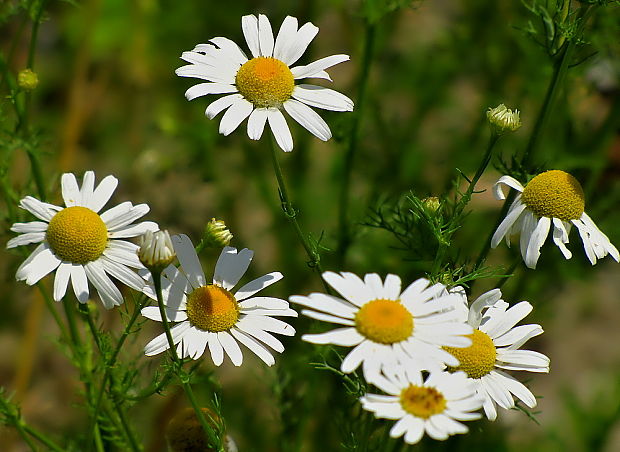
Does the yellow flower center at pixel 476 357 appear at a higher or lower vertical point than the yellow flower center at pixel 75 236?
lower

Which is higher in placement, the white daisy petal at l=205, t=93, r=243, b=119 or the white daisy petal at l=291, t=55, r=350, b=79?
the white daisy petal at l=291, t=55, r=350, b=79

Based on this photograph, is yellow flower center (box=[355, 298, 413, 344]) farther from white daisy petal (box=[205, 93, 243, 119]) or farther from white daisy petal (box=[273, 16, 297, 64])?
white daisy petal (box=[273, 16, 297, 64])

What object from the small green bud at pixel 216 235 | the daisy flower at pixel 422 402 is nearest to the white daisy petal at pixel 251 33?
Result: the small green bud at pixel 216 235

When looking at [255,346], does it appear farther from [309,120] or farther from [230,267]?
[309,120]

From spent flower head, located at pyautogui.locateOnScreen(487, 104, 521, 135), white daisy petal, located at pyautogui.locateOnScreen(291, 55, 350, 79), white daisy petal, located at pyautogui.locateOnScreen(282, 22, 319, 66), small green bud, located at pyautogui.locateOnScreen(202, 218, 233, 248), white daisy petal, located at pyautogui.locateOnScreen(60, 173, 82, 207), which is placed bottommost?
small green bud, located at pyautogui.locateOnScreen(202, 218, 233, 248)

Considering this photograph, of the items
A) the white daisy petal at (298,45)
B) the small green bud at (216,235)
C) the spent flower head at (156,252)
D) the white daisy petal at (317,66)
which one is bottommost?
the small green bud at (216,235)

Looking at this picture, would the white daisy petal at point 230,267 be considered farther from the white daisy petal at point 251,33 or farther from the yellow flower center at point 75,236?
the white daisy petal at point 251,33

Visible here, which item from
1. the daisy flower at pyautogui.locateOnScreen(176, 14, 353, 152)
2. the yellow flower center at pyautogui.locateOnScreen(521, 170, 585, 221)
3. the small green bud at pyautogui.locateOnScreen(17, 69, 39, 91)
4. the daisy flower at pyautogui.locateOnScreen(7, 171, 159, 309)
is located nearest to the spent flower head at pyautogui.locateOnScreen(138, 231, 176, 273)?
the daisy flower at pyautogui.locateOnScreen(7, 171, 159, 309)
